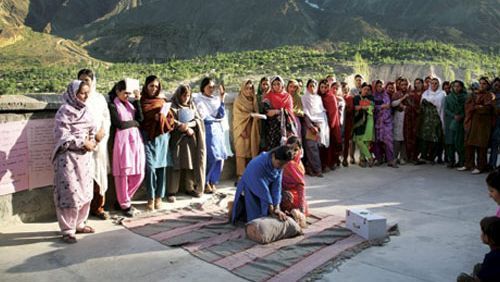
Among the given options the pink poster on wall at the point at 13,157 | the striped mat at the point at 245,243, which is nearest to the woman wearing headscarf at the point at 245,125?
the striped mat at the point at 245,243

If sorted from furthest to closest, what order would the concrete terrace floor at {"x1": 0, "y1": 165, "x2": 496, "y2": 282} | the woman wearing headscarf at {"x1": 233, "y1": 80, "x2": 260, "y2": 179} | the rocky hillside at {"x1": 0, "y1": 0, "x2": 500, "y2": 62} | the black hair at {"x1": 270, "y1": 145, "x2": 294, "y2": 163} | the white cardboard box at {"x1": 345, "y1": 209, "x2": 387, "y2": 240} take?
the rocky hillside at {"x1": 0, "y1": 0, "x2": 500, "y2": 62}, the woman wearing headscarf at {"x1": 233, "y1": 80, "x2": 260, "y2": 179}, the white cardboard box at {"x1": 345, "y1": 209, "x2": 387, "y2": 240}, the black hair at {"x1": 270, "y1": 145, "x2": 294, "y2": 163}, the concrete terrace floor at {"x1": 0, "y1": 165, "x2": 496, "y2": 282}

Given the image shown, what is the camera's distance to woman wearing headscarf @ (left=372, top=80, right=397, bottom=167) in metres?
7.77

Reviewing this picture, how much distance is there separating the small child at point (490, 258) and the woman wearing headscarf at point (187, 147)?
350 cm

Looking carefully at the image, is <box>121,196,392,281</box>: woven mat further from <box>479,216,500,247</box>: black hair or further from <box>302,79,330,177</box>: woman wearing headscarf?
<box>302,79,330,177</box>: woman wearing headscarf

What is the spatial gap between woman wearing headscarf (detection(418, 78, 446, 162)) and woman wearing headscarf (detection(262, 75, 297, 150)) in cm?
238

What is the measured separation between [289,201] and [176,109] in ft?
6.26

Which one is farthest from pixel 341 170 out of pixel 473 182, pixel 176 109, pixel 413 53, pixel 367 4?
pixel 367 4

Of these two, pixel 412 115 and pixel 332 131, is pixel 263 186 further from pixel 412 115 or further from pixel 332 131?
pixel 412 115

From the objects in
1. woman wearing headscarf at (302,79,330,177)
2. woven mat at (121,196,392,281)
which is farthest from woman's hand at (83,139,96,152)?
woman wearing headscarf at (302,79,330,177)

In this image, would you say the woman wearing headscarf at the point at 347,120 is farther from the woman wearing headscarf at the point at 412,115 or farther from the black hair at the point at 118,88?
the black hair at the point at 118,88

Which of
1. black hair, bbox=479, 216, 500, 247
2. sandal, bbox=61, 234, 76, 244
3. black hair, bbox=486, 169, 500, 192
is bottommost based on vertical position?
sandal, bbox=61, 234, 76, 244

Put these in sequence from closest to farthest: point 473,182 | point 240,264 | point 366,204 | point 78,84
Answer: point 240,264 → point 78,84 → point 366,204 → point 473,182

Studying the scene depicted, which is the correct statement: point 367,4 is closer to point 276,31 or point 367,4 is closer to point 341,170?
point 276,31

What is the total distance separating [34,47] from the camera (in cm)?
5444
